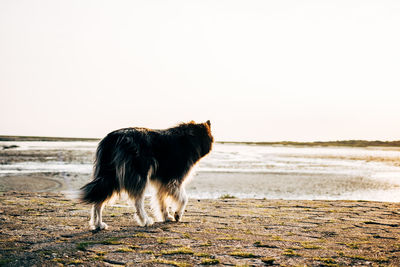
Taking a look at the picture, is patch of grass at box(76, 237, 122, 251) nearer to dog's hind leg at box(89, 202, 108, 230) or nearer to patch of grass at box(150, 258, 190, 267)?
dog's hind leg at box(89, 202, 108, 230)

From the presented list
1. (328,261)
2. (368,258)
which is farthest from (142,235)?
(368,258)

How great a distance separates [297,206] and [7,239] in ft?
20.4

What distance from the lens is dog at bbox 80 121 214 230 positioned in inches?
211

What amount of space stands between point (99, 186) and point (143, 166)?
2.52 ft

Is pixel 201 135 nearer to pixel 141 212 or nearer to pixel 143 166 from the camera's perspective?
pixel 143 166

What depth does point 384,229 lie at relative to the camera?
19.2 ft

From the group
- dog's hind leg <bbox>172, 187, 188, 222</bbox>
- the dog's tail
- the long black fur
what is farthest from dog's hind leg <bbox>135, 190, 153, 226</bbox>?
dog's hind leg <bbox>172, 187, 188, 222</bbox>

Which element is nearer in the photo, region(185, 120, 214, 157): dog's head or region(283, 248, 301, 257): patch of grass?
region(283, 248, 301, 257): patch of grass

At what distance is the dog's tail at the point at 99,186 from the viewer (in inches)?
204

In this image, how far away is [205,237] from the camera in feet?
16.5

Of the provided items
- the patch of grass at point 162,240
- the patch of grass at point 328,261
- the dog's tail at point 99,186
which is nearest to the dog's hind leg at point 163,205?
the dog's tail at point 99,186

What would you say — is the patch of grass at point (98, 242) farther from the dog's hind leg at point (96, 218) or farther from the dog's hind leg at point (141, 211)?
the dog's hind leg at point (141, 211)

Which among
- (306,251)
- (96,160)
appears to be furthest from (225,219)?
(96,160)

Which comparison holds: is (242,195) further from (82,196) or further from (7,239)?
(7,239)
